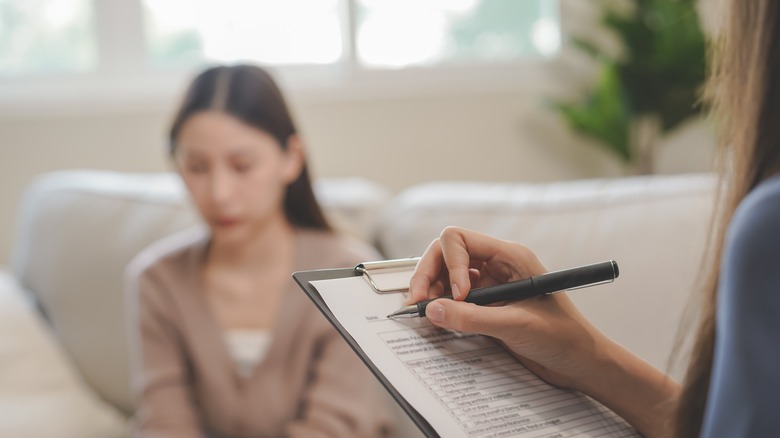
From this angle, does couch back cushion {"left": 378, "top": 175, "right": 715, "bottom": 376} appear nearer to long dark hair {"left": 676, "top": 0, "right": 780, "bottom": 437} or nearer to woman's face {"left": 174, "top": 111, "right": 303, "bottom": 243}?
woman's face {"left": 174, "top": 111, "right": 303, "bottom": 243}

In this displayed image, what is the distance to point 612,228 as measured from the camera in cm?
132

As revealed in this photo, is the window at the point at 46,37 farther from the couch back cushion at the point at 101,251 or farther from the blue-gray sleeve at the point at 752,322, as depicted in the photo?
the blue-gray sleeve at the point at 752,322

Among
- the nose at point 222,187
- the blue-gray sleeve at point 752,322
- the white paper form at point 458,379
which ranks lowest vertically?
the nose at point 222,187

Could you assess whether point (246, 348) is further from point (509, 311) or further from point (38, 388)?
point (509, 311)

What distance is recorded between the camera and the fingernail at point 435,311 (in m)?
0.54

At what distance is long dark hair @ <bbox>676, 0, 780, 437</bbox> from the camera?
0.41 m

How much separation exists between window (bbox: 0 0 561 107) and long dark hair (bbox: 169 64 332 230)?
854 millimetres

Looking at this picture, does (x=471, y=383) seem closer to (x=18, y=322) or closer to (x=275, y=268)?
(x=275, y=268)

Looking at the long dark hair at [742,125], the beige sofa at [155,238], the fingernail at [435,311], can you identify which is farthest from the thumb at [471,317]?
the beige sofa at [155,238]

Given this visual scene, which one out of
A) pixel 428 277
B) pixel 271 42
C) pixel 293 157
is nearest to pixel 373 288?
pixel 428 277

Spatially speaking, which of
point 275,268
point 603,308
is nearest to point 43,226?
point 275,268

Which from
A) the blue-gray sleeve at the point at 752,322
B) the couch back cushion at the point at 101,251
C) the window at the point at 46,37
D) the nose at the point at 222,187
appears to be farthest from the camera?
the window at the point at 46,37

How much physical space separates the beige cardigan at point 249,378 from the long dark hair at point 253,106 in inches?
4.1

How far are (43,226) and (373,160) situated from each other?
96 cm
